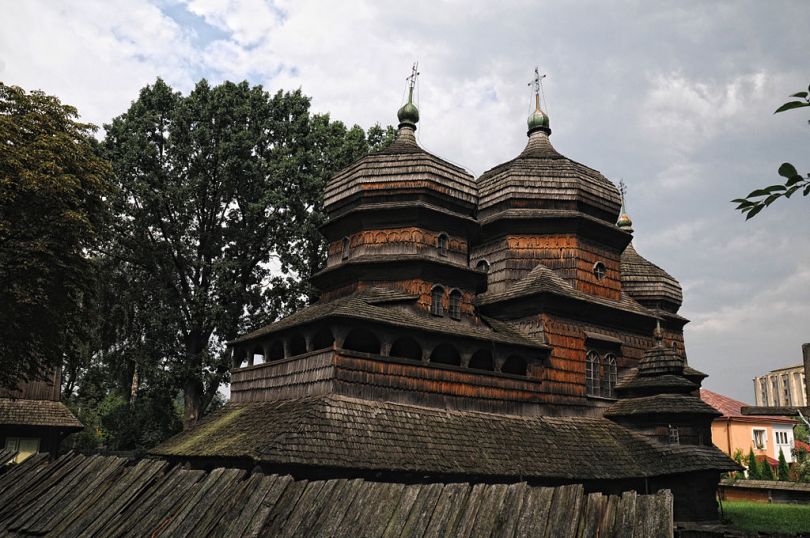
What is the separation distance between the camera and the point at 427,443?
16.9 m

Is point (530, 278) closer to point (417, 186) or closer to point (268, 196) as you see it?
point (417, 186)

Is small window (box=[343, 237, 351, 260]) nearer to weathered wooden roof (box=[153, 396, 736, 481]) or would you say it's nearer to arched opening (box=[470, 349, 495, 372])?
arched opening (box=[470, 349, 495, 372])

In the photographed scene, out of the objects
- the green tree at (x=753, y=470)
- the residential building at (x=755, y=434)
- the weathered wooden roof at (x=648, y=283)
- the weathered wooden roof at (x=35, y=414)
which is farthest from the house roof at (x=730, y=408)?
the weathered wooden roof at (x=35, y=414)

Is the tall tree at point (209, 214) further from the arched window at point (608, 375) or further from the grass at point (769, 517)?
the grass at point (769, 517)

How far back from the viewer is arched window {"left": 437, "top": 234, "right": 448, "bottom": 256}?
23062mm

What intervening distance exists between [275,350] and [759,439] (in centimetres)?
3415

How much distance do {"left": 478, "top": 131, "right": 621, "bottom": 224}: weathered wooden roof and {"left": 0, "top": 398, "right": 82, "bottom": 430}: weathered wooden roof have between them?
18.4m

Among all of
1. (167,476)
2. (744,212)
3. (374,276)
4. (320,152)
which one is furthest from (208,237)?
(744,212)

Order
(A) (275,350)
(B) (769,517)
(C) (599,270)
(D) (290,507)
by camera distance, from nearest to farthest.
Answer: (D) (290,507) → (B) (769,517) → (A) (275,350) → (C) (599,270)

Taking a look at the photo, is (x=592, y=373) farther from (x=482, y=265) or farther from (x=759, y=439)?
(x=759, y=439)

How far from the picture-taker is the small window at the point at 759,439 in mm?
41219

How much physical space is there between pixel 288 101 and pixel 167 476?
25.5 metres

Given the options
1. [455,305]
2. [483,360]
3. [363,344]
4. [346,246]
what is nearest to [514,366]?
[483,360]

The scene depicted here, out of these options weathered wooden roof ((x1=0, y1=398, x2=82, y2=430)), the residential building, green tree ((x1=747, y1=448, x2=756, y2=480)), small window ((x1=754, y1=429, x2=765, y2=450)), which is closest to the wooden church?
weathered wooden roof ((x1=0, y1=398, x2=82, y2=430))
